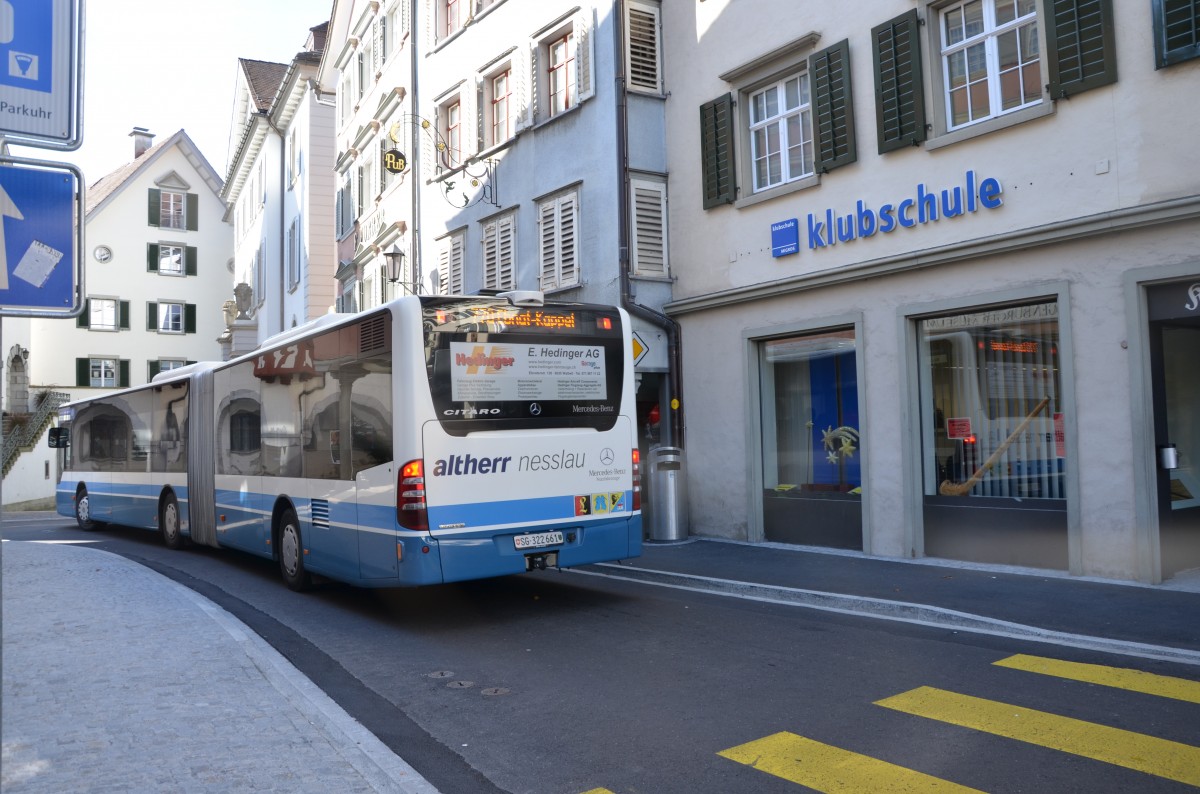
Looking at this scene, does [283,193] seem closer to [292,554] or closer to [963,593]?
[292,554]

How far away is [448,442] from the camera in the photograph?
8.50 meters

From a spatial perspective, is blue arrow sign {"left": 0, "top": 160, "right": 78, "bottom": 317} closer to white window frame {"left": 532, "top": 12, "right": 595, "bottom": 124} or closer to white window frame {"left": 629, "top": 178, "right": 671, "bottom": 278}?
white window frame {"left": 629, "top": 178, "right": 671, "bottom": 278}

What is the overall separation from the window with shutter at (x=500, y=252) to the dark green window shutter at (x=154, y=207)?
3378cm

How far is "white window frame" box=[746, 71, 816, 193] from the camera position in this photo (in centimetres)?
1320

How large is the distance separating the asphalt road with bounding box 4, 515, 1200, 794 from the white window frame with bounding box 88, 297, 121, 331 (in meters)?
39.9

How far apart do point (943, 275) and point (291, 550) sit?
777 centimetres

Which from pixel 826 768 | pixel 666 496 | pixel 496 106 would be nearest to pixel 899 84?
pixel 666 496

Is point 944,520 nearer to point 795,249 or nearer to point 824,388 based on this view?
point 824,388

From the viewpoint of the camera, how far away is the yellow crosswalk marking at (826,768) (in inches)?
179

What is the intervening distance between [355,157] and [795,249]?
1892cm

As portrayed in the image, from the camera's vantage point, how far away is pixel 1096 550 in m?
9.71

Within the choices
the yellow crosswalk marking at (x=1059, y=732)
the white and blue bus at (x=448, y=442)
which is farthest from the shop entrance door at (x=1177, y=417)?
the white and blue bus at (x=448, y=442)

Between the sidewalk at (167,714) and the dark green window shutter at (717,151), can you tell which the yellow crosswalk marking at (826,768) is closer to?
the sidewalk at (167,714)

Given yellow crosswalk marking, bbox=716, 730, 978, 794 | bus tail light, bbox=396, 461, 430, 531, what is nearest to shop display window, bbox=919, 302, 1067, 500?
bus tail light, bbox=396, 461, 430, 531
